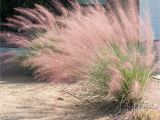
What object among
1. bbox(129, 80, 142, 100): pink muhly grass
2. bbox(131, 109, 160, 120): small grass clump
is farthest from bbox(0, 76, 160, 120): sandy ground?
bbox(131, 109, 160, 120): small grass clump

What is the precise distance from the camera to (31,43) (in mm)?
8703

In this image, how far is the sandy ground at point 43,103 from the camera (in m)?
6.41

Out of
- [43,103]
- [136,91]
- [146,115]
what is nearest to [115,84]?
[136,91]

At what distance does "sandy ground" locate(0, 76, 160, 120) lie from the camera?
6414mm

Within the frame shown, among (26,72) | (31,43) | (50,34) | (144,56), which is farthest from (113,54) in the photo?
(26,72)

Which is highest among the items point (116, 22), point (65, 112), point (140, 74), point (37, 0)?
point (37, 0)

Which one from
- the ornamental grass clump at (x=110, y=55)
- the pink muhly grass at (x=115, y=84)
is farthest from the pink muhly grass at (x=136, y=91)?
the pink muhly grass at (x=115, y=84)

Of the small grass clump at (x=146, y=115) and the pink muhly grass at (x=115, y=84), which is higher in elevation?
the pink muhly grass at (x=115, y=84)

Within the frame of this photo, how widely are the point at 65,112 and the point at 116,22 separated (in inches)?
55.2

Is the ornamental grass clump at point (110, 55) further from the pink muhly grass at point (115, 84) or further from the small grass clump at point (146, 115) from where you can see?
the small grass clump at point (146, 115)

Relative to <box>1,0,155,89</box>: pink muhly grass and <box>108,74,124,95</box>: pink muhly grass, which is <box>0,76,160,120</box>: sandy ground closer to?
<box>108,74,124,95</box>: pink muhly grass

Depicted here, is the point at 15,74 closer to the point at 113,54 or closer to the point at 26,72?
the point at 26,72

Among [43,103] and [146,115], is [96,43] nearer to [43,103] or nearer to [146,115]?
[146,115]

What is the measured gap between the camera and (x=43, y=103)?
7.09 m
